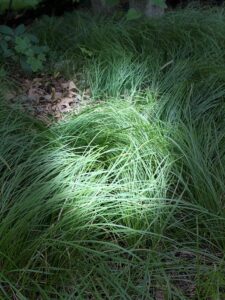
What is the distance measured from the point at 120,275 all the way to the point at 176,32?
8.78 ft

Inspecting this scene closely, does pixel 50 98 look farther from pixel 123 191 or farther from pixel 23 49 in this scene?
→ pixel 123 191

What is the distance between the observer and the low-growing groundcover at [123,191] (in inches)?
82.2

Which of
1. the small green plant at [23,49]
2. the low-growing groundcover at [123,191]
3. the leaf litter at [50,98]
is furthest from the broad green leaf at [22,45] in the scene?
the low-growing groundcover at [123,191]

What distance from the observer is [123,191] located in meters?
2.51

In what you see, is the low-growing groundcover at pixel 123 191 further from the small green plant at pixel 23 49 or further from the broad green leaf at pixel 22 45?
the broad green leaf at pixel 22 45

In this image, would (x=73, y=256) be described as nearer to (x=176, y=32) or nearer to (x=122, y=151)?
(x=122, y=151)

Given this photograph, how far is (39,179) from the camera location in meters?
2.58

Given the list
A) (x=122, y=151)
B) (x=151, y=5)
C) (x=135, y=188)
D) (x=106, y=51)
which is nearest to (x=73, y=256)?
(x=135, y=188)


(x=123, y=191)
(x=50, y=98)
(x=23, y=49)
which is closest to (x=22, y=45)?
(x=23, y=49)

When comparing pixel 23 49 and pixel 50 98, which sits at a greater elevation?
pixel 23 49

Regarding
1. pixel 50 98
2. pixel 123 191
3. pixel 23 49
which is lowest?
pixel 50 98

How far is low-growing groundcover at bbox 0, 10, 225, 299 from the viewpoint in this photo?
2088mm

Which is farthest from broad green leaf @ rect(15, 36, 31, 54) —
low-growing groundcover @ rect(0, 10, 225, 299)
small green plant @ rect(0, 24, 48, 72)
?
low-growing groundcover @ rect(0, 10, 225, 299)

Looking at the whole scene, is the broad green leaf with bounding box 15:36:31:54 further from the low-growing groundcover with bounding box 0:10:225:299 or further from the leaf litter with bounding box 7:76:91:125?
the low-growing groundcover with bounding box 0:10:225:299
